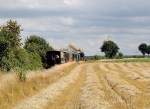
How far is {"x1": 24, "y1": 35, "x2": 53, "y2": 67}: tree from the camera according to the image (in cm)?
12169

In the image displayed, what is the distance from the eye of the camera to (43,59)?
366ft

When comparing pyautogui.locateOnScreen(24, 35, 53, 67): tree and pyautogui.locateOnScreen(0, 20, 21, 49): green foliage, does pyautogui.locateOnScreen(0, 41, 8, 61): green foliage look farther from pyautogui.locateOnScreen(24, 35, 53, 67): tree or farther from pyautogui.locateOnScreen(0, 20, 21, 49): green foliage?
pyautogui.locateOnScreen(24, 35, 53, 67): tree

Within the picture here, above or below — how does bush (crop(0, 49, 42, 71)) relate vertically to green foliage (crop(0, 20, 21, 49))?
below

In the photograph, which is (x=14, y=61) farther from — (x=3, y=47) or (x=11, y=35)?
(x=11, y=35)

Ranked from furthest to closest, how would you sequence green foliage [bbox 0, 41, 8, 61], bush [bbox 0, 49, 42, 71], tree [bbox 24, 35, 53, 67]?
tree [bbox 24, 35, 53, 67] → green foliage [bbox 0, 41, 8, 61] → bush [bbox 0, 49, 42, 71]

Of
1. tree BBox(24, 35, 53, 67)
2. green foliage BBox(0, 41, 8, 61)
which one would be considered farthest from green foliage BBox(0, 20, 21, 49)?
tree BBox(24, 35, 53, 67)

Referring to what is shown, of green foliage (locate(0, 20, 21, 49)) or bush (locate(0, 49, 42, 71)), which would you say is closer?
bush (locate(0, 49, 42, 71))

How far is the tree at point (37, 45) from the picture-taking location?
122 metres

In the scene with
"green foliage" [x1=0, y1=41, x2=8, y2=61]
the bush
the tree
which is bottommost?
the bush

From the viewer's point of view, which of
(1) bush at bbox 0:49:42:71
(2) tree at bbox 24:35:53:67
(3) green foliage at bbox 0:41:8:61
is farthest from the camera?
(2) tree at bbox 24:35:53:67

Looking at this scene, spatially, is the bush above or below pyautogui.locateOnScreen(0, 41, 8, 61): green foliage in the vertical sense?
below

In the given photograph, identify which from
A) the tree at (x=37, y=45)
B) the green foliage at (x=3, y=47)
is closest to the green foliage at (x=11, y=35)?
the green foliage at (x=3, y=47)

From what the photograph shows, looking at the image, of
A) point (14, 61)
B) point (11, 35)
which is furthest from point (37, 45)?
point (14, 61)

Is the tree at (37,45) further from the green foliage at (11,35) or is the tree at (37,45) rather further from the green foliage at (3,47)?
the green foliage at (3,47)
